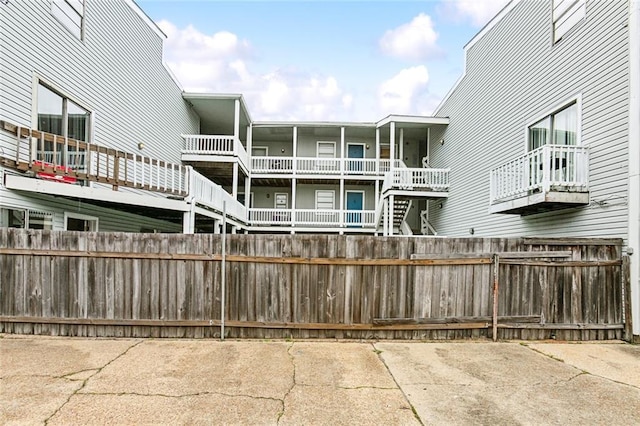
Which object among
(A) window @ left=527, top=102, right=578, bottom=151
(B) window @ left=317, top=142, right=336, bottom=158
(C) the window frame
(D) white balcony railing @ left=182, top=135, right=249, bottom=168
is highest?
(C) the window frame

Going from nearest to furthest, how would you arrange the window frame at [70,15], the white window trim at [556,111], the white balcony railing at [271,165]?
the white window trim at [556,111], the window frame at [70,15], the white balcony railing at [271,165]

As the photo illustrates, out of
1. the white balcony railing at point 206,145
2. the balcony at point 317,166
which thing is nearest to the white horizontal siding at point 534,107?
the balcony at point 317,166

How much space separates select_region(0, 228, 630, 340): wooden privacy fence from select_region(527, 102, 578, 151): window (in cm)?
362

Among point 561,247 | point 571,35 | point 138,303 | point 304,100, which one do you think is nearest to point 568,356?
point 561,247

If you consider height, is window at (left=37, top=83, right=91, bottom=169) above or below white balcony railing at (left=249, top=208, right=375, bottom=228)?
above

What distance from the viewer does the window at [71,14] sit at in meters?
7.86

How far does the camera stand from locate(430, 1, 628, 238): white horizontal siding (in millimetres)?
6430

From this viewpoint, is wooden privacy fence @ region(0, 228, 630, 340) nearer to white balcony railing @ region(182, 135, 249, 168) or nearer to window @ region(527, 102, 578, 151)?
window @ region(527, 102, 578, 151)

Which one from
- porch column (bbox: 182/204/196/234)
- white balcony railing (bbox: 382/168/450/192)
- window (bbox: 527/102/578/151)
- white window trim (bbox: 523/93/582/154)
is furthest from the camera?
white balcony railing (bbox: 382/168/450/192)

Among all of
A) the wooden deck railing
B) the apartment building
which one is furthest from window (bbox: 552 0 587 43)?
the wooden deck railing

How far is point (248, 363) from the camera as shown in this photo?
4316mm

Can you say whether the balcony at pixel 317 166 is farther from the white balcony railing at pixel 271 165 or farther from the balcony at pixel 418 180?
the balcony at pixel 418 180

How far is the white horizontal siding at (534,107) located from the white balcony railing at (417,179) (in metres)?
0.49

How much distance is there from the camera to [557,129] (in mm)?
8281
